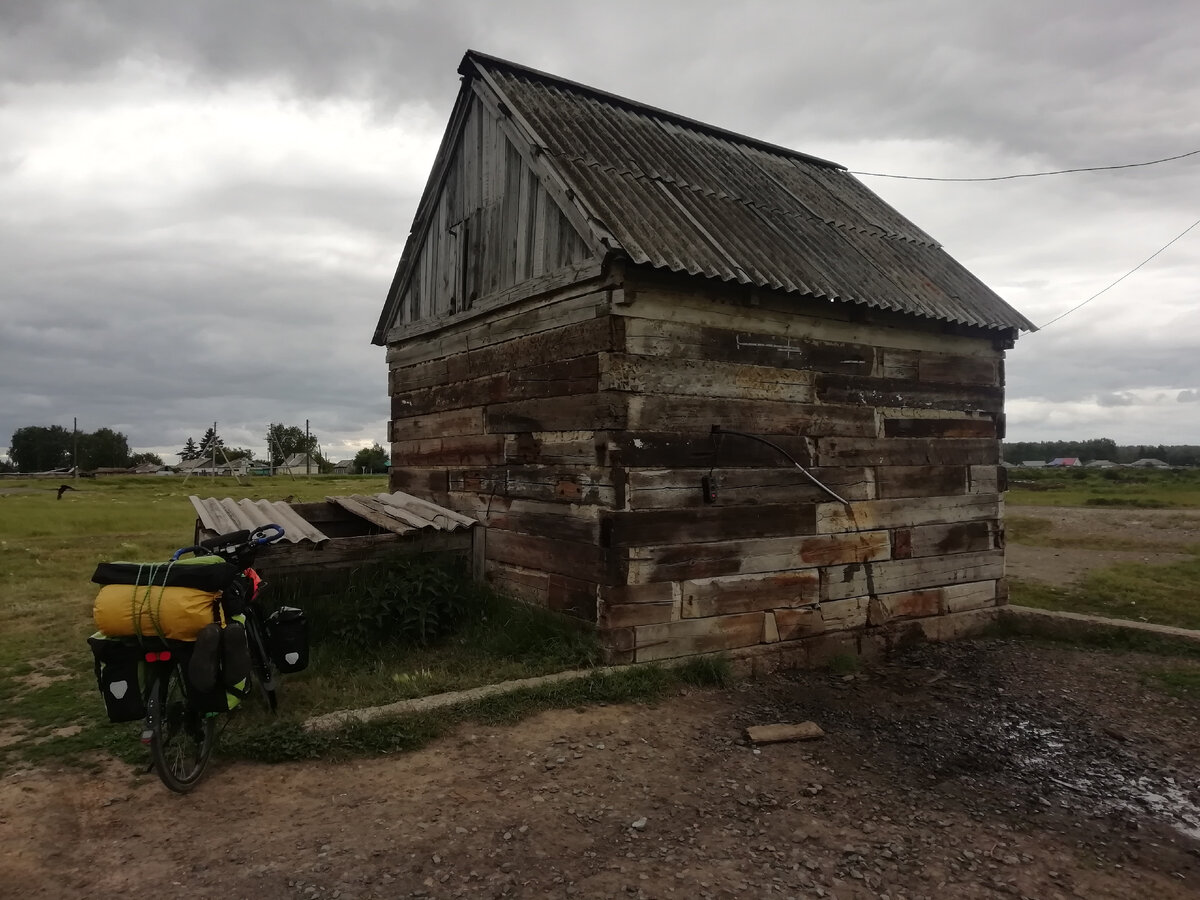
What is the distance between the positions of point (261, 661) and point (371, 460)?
10031 cm

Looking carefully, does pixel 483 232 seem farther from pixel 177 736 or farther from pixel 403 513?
pixel 177 736

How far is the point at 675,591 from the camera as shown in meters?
6.88

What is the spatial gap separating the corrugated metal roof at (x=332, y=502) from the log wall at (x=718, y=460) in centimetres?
35

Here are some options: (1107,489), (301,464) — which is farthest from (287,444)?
(1107,489)

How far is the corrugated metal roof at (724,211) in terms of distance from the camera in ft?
23.8

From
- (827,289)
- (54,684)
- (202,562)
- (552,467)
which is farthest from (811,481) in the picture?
(54,684)

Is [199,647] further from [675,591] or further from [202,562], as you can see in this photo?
[675,591]

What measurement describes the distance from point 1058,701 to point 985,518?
9.72ft

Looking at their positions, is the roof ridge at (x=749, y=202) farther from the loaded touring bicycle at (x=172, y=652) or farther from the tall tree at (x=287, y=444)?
the tall tree at (x=287, y=444)

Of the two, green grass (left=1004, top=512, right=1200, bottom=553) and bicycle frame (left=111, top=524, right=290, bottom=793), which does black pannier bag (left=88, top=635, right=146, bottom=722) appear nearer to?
bicycle frame (left=111, top=524, right=290, bottom=793)

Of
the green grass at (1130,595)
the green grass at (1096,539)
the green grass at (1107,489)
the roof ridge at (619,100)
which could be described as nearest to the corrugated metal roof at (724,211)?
the roof ridge at (619,100)

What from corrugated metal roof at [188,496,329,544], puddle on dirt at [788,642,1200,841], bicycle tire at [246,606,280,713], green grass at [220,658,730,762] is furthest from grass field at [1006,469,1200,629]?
bicycle tire at [246,606,280,713]

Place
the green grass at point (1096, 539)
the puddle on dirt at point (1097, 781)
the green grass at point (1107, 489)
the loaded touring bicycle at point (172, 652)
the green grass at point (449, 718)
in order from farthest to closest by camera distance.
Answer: the green grass at point (1107, 489) → the green grass at point (1096, 539) → the green grass at point (449, 718) → the puddle on dirt at point (1097, 781) → the loaded touring bicycle at point (172, 652)

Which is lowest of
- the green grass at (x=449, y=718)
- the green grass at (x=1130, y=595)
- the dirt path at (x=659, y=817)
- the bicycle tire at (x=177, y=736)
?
the green grass at (x=1130, y=595)
